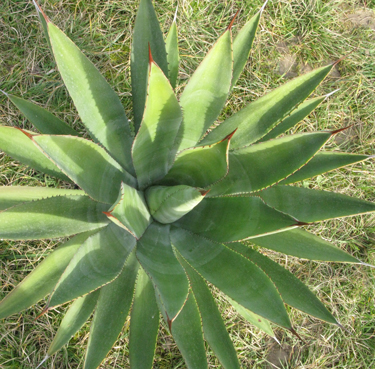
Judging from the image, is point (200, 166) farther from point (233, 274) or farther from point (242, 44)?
point (242, 44)

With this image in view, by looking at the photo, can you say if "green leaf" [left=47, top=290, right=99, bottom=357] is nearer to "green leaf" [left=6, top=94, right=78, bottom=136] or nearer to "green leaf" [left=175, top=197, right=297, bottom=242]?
"green leaf" [left=175, top=197, right=297, bottom=242]

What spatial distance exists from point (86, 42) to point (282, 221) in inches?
72.3

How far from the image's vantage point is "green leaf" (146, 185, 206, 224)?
3.30ft

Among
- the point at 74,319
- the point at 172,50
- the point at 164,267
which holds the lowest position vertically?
the point at 74,319

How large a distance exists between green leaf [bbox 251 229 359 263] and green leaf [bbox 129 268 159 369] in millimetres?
501

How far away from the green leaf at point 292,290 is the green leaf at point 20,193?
77 centimetres

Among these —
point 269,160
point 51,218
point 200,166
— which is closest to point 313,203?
point 269,160

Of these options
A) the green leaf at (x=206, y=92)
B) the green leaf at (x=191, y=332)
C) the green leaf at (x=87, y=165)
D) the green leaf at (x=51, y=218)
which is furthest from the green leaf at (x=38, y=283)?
the green leaf at (x=206, y=92)

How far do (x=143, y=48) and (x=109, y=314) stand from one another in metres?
1.09

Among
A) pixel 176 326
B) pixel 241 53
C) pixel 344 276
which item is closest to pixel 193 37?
pixel 241 53

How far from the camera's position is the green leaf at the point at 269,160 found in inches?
41.6

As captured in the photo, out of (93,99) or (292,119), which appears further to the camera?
(292,119)

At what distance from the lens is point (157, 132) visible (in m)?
1.18

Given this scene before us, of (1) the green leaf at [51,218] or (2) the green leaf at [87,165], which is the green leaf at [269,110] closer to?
(2) the green leaf at [87,165]
